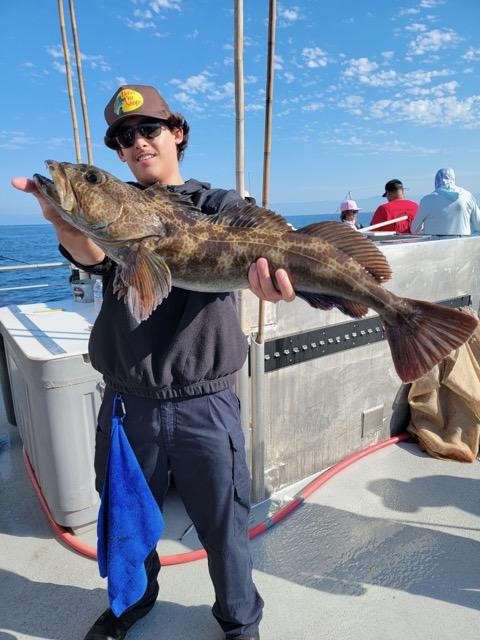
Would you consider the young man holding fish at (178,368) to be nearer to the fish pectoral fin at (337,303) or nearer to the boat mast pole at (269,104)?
the fish pectoral fin at (337,303)

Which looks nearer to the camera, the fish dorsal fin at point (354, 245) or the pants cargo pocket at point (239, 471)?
the fish dorsal fin at point (354, 245)

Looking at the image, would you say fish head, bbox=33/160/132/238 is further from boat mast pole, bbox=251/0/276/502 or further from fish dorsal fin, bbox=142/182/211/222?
boat mast pole, bbox=251/0/276/502

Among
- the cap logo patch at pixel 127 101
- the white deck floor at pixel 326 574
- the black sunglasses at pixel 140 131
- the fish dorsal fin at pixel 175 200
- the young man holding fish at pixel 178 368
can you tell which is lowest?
the white deck floor at pixel 326 574

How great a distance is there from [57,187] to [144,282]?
0.56 metres

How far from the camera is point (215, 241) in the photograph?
2102mm

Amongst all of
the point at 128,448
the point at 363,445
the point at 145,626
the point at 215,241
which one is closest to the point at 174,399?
the point at 128,448

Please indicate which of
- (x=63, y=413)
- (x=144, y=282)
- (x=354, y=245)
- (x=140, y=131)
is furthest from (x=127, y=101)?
(x=63, y=413)

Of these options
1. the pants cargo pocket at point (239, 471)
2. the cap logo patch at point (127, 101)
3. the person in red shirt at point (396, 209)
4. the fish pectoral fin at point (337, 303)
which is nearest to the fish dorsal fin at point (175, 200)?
the cap logo patch at point (127, 101)

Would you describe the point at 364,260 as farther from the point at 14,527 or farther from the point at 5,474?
the point at 5,474

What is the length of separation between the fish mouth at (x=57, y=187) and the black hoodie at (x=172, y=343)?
0.31 m

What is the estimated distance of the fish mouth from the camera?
6.52 feet

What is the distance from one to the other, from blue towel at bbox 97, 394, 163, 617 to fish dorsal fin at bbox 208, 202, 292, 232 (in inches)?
40.3

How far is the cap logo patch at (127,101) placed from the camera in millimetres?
2209

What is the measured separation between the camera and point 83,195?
204 centimetres
